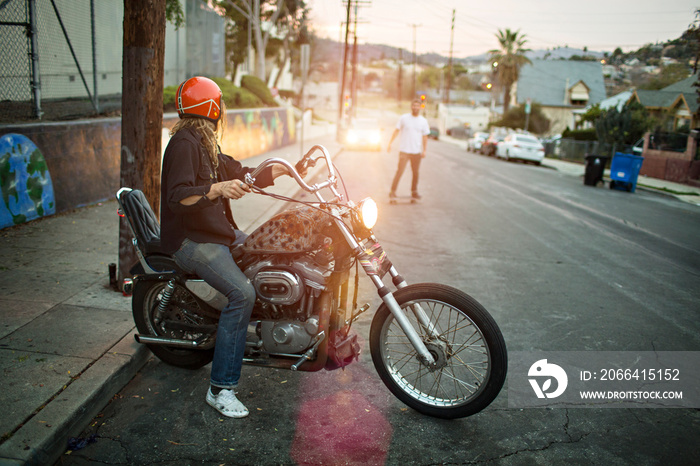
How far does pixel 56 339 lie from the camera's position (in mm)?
3998

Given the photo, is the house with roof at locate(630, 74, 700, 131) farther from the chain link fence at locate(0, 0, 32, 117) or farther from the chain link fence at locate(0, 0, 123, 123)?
the chain link fence at locate(0, 0, 32, 117)

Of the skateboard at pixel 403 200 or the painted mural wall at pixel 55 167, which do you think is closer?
the painted mural wall at pixel 55 167

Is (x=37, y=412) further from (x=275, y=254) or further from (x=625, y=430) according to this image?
(x=625, y=430)

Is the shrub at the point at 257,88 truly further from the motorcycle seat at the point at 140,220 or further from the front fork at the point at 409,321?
the front fork at the point at 409,321

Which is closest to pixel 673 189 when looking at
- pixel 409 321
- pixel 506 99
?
pixel 409 321

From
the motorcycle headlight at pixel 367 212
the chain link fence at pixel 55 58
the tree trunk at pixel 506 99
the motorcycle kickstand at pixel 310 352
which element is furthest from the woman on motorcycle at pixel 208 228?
the tree trunk at pixel 506 99

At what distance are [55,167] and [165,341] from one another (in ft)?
17.4

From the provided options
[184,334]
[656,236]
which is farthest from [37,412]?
[656,236]

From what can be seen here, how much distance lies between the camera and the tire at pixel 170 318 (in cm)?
372

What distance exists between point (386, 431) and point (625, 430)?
1502 mm

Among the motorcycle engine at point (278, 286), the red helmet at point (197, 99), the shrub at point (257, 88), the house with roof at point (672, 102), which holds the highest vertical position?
the house with roof at point (672, 102)

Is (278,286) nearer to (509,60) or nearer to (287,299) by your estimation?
(287,299)

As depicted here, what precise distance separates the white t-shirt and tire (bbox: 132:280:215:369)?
845cm

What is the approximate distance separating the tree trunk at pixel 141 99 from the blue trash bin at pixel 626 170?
16.0 metres
